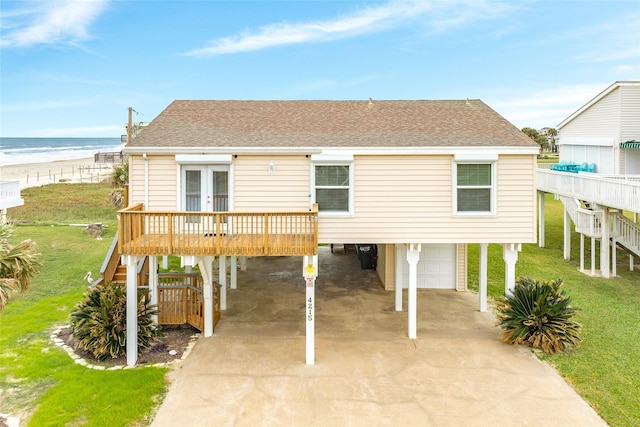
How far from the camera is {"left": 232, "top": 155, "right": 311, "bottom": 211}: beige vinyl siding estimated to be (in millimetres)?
11688

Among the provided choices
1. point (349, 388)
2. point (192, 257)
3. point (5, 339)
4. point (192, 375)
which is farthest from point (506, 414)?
point (5, 339)

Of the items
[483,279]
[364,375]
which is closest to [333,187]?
[364,375]

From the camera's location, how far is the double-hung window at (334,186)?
1168 centimetres

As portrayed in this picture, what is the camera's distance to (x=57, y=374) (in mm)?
9367

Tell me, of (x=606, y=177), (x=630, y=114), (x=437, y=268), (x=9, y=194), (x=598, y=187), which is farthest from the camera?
(x=630, y=114)

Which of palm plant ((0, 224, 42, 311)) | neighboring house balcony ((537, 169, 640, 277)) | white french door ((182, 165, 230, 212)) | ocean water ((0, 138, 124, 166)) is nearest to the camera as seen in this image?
palm plant ((0, 224, 42, 311))

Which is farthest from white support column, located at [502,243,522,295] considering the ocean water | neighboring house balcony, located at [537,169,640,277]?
the ocean water

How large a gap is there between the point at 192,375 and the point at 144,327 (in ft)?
7.27

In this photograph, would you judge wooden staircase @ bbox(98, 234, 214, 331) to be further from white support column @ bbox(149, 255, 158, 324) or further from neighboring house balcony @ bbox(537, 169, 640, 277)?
neighboring house balcony @ bbox(537, 169, 640, 277)

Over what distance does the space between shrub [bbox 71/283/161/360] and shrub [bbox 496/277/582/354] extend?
345 inches

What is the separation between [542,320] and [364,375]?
4.64m

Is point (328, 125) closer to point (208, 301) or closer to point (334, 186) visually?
point (334, 186)

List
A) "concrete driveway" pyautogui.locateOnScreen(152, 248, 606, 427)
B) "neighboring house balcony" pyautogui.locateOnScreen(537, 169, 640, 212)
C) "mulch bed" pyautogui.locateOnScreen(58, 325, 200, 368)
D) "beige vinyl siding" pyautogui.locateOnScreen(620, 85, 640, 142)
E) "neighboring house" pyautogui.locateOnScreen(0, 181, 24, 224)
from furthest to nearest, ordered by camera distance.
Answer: "beige vinyl siding" pyautogui.locateOnScreen(620, 85, 640, 142), "neighboring house" pyautogui.locateOnScreen(0, 181, 24, 224), "neighboring house balcony" pyautogui.locateOnScreen(537, 169, 640, 212), "mulch bed" pyautogui.locateOnScreen(58, 325, 200, 368), "concrete driveway" pyautogui.locateOnScreen(152, 248, 606, 427)

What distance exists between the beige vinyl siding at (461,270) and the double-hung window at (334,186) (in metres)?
6.04
